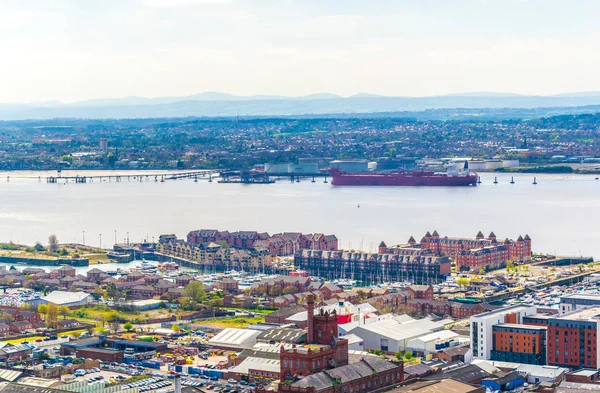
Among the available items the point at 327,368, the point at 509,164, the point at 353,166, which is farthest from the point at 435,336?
the point at 509,164

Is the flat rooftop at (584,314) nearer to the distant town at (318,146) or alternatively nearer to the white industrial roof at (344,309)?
the white industrial roof at (344,309)

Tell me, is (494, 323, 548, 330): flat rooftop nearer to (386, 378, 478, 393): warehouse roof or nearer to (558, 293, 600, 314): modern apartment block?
(558, 293, 600, 314): modern apartment block

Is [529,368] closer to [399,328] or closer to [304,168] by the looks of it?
[399,328]

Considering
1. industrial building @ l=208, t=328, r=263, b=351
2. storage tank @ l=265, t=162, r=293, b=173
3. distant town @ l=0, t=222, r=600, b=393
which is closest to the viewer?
distant town @ l=0, t=222, r=600, b=393

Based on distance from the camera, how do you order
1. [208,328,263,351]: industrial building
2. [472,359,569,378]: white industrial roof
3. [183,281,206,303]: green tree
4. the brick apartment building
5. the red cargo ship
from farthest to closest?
the red cargo ship < the brick apartment building < [183,281,206,303]: green tree < [208,328,263,351]: industrial building < [472,359,569,378]: white industrial roof

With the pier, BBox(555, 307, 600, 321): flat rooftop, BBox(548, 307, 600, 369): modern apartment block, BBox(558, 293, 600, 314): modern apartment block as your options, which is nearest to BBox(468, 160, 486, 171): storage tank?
the pier

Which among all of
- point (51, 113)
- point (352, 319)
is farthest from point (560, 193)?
point (51, 113)
